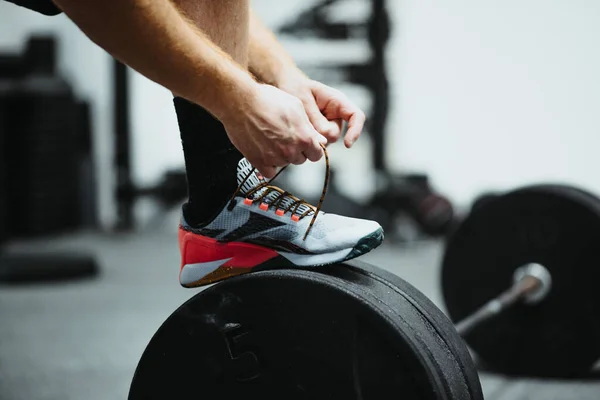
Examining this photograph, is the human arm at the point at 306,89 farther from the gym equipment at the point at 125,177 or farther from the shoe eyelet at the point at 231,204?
the gym equipment at the point at 125,177

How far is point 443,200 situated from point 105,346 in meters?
2.20

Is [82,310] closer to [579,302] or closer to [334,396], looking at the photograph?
[579,302]

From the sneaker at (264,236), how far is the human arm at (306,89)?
107 millimetres

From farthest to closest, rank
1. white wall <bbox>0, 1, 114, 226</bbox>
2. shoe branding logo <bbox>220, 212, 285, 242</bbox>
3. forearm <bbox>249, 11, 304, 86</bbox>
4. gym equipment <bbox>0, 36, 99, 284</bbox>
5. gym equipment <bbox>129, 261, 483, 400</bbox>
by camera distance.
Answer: white wall <bbox>0, 1, 114, 226</bbox>
gym equipment <bbox>0, 36, 99, 284</bbox>
forearm <bbox>249, 11, 304, 86</bbox>
shoe branding logo <bbox>220, 212, 285, 242</bbox>
gym equipment <bbox>129, 261, 483, 400</bbox>

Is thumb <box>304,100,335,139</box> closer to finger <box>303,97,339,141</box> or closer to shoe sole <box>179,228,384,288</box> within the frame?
finger <box>303,97,339,141</box>

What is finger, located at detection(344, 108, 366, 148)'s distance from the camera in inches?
39.0

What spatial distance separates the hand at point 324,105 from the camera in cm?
104

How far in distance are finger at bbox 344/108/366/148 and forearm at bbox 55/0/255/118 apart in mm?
186

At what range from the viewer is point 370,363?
915mm

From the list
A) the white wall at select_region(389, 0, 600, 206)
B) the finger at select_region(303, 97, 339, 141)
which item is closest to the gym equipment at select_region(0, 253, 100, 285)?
the white wall at select_region(389, 0, 600, 206)

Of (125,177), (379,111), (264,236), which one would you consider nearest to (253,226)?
(264,236)

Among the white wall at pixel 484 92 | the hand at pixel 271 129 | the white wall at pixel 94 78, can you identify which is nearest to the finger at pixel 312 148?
the hand at pixel 271 129

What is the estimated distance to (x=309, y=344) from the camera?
94 cm

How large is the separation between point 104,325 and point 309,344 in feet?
4.80
